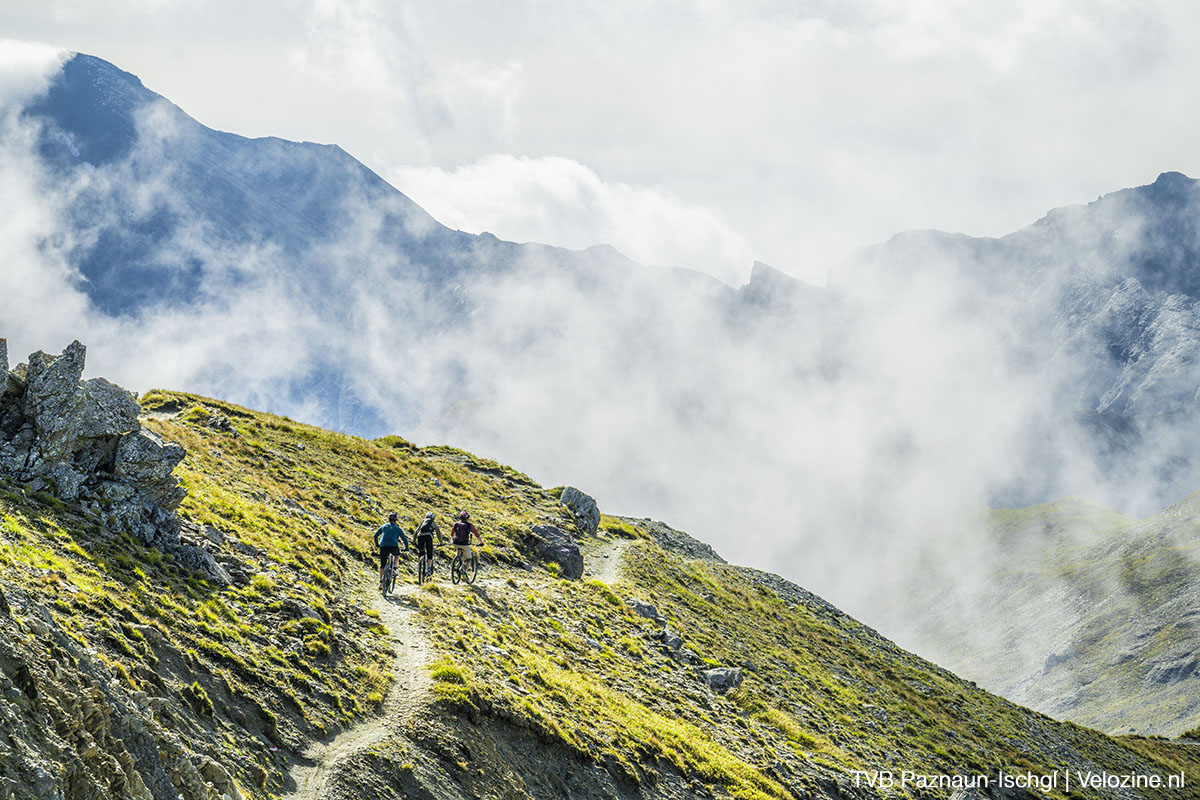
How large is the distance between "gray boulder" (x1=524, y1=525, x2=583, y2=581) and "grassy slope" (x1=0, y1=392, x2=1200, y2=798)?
4.62 ft

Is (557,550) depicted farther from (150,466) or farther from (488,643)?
(150,466)

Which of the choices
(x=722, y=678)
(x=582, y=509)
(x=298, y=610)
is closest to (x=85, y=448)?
(x=298, y=610)

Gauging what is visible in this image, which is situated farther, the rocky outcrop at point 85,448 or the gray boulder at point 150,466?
the gray boulder at point 150,466

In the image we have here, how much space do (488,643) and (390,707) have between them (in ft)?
26.7

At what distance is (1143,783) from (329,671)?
297 feet

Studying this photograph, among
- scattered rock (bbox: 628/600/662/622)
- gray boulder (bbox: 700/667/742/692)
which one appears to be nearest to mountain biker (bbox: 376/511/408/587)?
gray boulder (bbox: 700/667/742/692)

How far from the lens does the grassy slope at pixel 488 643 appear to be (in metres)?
17.6

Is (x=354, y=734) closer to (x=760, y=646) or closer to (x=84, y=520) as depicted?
(x=84, y=520)

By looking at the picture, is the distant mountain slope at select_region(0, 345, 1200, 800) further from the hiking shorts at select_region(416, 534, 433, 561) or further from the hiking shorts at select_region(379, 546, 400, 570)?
the hiking shorts at select_region(416, 534, 433, 561)

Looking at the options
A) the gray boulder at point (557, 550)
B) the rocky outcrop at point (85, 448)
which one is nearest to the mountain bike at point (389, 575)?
the rocky outcrop at point (85, 448)

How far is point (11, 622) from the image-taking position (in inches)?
490

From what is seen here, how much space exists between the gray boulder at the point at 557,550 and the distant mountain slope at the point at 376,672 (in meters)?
0.67

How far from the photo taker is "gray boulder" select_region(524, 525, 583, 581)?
51.3 meters

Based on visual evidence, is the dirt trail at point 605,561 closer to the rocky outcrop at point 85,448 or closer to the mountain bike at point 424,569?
the mountain bike at point 424,569
